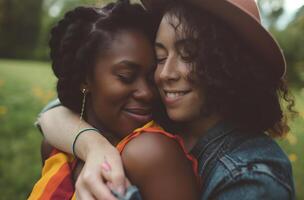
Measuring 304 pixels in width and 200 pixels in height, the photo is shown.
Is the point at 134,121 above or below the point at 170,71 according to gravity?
below

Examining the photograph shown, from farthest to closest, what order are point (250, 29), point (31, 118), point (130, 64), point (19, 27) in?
point (19, 27)
point (31, 118)
point (130, 64)
point (250, 29)

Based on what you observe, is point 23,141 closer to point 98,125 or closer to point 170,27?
point 98,125

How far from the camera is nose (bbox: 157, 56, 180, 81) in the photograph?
2.32 m

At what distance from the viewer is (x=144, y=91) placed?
245 cm

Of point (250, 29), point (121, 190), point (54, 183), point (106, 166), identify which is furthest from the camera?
point (54, 183)

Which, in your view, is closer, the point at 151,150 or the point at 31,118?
the point at 151,150

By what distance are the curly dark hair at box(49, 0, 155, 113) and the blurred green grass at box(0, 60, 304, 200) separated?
6.20 ft

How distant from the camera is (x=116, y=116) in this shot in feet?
8.23

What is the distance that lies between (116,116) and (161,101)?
242 mm

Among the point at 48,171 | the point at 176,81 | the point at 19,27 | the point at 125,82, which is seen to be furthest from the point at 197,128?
the point at 19,27

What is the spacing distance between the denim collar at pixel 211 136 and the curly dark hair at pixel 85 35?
21.4 inches

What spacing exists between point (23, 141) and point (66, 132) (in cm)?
326

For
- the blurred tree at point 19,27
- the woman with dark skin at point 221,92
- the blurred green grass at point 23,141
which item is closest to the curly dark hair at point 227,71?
the woman with dark skin at point 221,92

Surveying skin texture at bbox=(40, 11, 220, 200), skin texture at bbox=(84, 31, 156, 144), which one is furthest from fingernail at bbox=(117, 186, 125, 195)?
skin texture at bbox=(84, 31, 156, 144)
